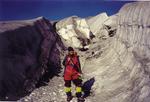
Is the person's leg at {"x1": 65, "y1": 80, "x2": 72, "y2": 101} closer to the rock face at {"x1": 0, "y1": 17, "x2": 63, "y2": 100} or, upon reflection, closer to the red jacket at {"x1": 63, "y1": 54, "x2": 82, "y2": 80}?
the red jacket at {"x1": 63, "y1": 54, "x2": 82, "y2": 80}

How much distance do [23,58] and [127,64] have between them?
2769mm

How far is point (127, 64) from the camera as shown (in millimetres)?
10484

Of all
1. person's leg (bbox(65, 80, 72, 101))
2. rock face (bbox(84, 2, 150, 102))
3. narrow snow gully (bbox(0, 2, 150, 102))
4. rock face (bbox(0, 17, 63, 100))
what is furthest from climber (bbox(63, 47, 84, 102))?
rock face (bbox(0, 17, 63, 100))

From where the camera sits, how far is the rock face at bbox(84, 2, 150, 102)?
28.5 feet

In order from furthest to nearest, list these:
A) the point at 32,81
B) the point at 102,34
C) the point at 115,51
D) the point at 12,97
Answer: the point at 102,34 → the point at 115,51 → the point at 32,81 → the point at 12,97

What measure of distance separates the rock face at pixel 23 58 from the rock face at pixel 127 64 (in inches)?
58.2

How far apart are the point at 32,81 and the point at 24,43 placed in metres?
1.58

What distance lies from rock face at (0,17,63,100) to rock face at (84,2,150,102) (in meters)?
1.48

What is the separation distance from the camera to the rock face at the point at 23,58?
9328 millimetres

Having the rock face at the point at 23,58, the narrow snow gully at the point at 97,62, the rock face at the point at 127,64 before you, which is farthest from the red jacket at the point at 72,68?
the rock face at the point at 23,58

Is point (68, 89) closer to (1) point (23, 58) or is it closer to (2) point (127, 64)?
(2) point (127, 64)

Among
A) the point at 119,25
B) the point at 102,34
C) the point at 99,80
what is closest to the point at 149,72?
the point at 99,80

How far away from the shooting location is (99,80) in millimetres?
11047

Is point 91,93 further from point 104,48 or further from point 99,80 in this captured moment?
point 104,48
